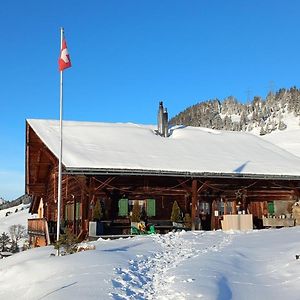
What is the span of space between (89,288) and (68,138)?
641 inches

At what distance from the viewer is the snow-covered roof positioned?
2191cm

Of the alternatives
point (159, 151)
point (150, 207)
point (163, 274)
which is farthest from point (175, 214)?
point (163, 274)

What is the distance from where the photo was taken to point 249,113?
16312 centimetres

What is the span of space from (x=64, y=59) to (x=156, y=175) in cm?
672

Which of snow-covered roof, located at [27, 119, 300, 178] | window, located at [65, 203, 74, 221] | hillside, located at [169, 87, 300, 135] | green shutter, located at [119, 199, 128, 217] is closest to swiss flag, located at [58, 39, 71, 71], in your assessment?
snow-covered roof, located at [27, 119, 300, 178]

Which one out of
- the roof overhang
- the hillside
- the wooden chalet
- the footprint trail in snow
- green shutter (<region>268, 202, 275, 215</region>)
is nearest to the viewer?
the footprint trail in snow

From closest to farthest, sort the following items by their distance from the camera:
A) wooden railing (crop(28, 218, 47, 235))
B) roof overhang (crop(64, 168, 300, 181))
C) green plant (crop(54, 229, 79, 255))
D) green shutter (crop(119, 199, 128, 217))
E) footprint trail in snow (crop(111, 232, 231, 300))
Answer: footprint trail in snow (crop(111, 232, 231, 300)), green plant (crop(54, 229, 79, 255)), roof overhang (crop(64, 168, 300, 181)), green shutter (crop(119, 199, 128, 217)), wooden railing (crop(28, 218, 47, 235))

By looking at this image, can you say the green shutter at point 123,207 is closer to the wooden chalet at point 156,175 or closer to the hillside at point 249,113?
the wooden chalet at point 156,175

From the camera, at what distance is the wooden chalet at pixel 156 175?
2181 cm

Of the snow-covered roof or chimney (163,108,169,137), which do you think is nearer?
the snow-covered roof

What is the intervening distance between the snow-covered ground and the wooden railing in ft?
27.0

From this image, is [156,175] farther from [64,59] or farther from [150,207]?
[64,59]

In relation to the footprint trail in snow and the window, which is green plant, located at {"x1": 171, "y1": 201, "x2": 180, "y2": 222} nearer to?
the window

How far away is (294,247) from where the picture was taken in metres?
14.4
